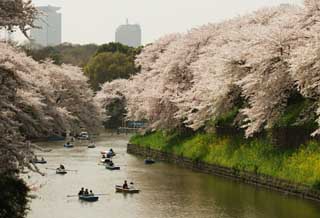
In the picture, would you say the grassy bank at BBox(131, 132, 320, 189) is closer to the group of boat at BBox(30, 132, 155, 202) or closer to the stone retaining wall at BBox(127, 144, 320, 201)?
the stone retaining wall at BBox(127, 144, 320, 201)

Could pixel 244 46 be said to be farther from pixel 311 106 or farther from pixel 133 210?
pixel 133 210

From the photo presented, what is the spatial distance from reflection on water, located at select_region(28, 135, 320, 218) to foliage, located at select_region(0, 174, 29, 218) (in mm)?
6862

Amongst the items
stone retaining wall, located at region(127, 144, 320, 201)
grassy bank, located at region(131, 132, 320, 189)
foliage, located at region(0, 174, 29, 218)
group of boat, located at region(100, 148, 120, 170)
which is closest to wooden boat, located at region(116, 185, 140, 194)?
stone retaining wall, located at region(127, 144, 320, 201)

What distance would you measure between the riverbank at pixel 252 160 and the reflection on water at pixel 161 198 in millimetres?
750

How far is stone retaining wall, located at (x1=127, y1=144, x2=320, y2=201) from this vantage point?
3006cm

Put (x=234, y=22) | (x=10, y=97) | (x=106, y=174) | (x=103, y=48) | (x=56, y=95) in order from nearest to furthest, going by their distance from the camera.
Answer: (x=10, y=97) → (x=106, y=174) → (x=234, y=22) → (x=56, y=95) → (x=103, y=48)

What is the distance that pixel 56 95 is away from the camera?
67125mm

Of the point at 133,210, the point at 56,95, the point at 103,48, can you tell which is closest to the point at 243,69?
the point at 133,210

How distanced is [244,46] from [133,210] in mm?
12881

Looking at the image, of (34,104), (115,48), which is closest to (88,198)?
(34,104)

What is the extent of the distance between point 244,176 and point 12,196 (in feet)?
64.2

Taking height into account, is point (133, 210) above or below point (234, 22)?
below

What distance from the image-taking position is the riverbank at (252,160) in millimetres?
30656

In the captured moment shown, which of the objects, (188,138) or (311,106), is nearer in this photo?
(311,106)
